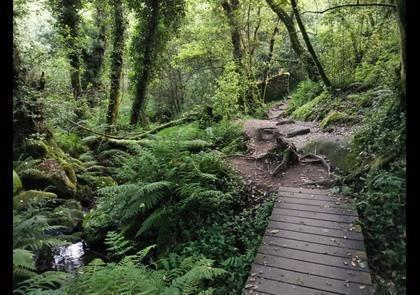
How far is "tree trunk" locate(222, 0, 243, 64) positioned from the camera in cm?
1488

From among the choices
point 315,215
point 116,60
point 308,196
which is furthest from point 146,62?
point 315,215

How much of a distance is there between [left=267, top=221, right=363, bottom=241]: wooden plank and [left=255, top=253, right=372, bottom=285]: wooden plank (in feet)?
2.40

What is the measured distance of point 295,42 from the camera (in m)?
14.8

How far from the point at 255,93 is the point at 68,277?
14027 mm

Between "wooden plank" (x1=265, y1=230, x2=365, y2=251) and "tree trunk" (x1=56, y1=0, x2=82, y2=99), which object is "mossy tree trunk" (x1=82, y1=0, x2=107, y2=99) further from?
"wooden plank" (x1=265, y1=230, x2=365, y2=251)

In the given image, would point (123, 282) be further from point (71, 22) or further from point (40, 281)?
point (71, 22)

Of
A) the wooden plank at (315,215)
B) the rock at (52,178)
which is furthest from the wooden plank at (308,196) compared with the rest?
the rock at (52,178)

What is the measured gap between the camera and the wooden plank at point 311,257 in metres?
4.42

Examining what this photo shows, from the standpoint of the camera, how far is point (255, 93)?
16.8 meters

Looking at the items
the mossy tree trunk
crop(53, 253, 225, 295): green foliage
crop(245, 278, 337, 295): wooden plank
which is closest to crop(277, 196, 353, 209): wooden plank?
crop(245, 278, 337, 295): wooden plank

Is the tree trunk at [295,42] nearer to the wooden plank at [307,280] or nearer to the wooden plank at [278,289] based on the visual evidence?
the wooden plank at [307,280]

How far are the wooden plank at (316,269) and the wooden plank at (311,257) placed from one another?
0.06 m

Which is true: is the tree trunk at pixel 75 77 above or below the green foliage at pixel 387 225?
above
